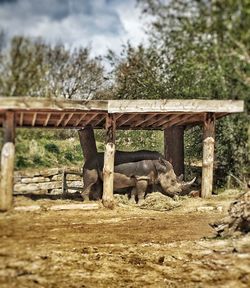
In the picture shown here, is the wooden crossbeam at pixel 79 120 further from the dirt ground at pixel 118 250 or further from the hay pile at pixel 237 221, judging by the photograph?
the hay pile at pixel 237 221

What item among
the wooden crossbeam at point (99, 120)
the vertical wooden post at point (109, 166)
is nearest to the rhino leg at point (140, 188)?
the vertical wooden post at point (109, 166)

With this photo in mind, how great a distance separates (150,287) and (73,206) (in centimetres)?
515

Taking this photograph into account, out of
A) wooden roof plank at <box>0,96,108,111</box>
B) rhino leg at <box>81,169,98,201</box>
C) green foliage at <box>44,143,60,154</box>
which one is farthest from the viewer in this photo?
green foliage at <box>44,143,60,154</box>

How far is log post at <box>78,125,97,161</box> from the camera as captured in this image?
12.6 m

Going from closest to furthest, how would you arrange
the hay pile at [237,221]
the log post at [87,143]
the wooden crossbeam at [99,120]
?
the hay pile at [237,221] → the wooden crossbeam at [99,120] → the log post at [87,143]

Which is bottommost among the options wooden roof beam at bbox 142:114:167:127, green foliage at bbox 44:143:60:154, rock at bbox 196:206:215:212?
rock at bbox 196:206:215:212

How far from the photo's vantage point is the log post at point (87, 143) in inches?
496

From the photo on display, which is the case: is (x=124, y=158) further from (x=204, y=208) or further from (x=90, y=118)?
(x=204, y=208)

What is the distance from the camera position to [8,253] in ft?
24.4

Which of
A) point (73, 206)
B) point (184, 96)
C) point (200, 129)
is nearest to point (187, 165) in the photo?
point (200, 129)

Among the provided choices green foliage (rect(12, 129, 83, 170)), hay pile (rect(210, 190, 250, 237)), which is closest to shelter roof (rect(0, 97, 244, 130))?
green foliage (rect(12, 129, 83, 170))

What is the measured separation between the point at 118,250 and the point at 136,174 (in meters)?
4.73

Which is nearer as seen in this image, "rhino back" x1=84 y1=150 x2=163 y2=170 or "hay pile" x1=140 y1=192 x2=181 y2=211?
"hay pile" x1=140 y1=192 x2=181 y2=211

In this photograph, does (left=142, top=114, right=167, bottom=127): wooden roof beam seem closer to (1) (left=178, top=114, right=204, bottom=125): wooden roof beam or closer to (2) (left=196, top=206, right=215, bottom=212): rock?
(1) (left=178, top=114, right=204, bottom=125): wooden roof beam
